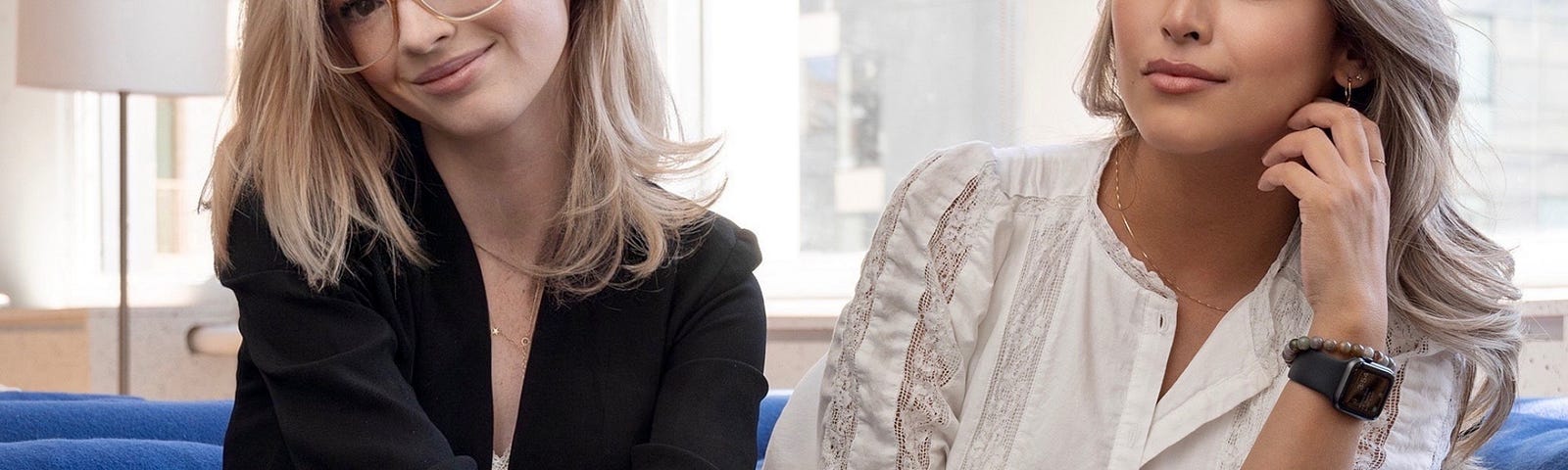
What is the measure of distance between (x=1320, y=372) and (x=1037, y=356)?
0.87 feet

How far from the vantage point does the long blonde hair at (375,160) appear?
1.47 metres

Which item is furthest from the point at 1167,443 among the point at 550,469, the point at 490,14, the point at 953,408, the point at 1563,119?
the point at 1563,119

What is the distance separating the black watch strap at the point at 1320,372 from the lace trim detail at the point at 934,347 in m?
0.31

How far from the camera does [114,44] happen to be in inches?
140

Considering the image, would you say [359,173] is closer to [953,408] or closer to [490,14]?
[490,14]

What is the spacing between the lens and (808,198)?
4047mm

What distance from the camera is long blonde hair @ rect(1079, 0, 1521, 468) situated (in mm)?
1423

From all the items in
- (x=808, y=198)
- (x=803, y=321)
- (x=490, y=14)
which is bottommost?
(x=803, y=321)

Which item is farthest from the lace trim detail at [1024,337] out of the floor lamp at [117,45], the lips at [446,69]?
the floor lamp at [117,45]

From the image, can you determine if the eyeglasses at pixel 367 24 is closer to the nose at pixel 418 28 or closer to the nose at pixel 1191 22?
the nose at pixel 418 28

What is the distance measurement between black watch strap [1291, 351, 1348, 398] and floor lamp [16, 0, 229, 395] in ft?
9.65

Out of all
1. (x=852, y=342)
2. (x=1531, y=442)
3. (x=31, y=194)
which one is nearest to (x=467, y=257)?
(x=852, y=342)

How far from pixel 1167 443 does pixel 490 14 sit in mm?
746

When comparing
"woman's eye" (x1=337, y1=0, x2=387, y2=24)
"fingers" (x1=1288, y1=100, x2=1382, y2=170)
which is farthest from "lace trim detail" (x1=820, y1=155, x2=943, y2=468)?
"woman's eye" (x1=337, y1=0, x2=387, y2=24)
